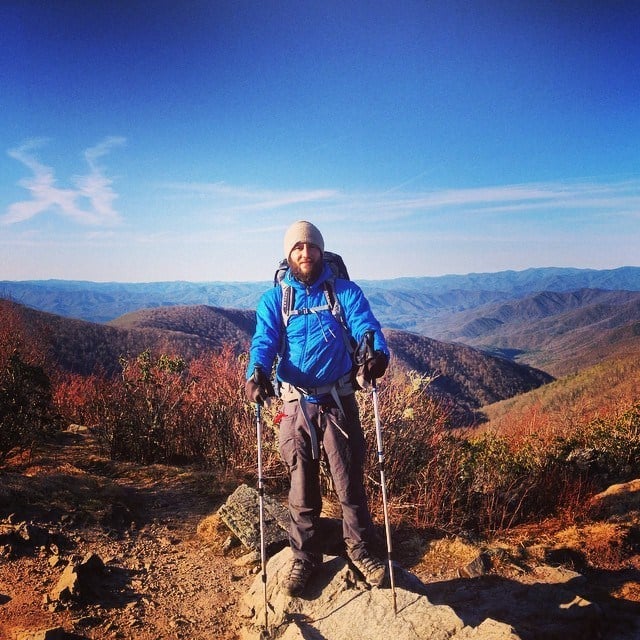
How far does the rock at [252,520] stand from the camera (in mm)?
4625

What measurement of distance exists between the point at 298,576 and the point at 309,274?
7.06 feet

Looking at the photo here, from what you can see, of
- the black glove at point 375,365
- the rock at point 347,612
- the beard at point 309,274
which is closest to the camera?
the rock at point 347,612

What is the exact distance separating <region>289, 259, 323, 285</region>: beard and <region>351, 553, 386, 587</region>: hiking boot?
6.71ft

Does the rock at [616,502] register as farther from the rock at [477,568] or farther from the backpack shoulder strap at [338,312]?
the backpack shoulder strap at [338,312]

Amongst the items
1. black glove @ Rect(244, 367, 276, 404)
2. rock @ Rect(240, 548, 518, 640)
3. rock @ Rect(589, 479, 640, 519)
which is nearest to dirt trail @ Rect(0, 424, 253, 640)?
rock @ Rect(240, 548, 518, 640)

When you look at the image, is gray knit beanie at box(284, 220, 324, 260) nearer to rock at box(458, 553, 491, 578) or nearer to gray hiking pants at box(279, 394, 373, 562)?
gray hiking pants at box(279, 394, 373, 562)

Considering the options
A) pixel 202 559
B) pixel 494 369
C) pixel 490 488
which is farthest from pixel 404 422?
pixel 494 369

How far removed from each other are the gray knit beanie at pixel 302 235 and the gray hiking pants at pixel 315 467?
1.15 meters

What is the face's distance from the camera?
11.8 ft

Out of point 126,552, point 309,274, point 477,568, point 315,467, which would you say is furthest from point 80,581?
point 477,568

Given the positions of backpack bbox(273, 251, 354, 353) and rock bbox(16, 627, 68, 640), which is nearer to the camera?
rock bbox(16, 627, 68, 640)

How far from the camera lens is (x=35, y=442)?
673 cm

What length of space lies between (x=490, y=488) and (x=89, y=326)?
65.2m

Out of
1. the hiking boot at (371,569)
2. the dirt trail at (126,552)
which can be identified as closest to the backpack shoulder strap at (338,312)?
the hiking boot at (371,569)
